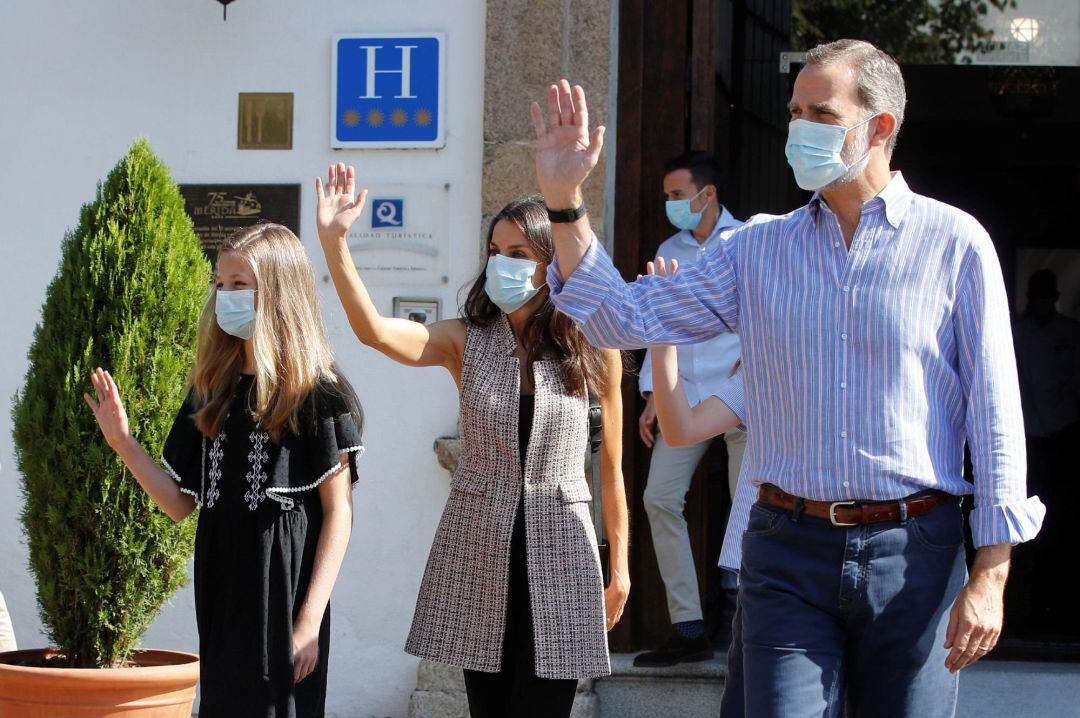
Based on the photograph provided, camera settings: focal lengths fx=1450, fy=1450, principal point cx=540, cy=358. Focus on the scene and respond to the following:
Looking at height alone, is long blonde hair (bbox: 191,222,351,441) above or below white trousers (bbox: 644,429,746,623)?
above

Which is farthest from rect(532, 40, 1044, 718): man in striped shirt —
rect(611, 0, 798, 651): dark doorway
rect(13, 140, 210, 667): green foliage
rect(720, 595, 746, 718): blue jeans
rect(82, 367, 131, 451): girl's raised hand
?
rect(611, 0, 798, 651): dark doorway

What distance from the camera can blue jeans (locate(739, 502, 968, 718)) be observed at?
2803 millimetres

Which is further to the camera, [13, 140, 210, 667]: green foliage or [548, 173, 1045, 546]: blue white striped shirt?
[13, 140, 210, 667]: green foliage

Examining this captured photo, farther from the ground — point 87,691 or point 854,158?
point 854,158

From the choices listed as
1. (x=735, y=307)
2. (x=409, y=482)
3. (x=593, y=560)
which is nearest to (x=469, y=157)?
(x=409, y=482)

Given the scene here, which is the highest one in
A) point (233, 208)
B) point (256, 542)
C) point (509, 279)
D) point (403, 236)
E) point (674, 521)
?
point (233, 208)

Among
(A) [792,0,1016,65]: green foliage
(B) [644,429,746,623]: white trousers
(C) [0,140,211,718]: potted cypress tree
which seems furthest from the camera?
(A) [792,0,1016,65]: green foliage

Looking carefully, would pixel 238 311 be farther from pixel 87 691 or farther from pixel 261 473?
pixel 87 691

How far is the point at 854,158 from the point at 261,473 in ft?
5.27

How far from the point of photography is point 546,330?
3867 mm

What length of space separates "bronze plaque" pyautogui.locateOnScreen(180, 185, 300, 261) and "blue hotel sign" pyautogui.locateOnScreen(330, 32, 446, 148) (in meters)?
0.32

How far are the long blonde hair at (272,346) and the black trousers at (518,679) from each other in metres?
0.64

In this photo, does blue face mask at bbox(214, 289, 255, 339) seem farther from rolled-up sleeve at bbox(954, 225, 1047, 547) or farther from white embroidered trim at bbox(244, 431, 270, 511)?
rolled-up sleeve at bbox(954, 225, 1047, 547)

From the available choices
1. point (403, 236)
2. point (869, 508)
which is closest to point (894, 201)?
point (869, 508)
